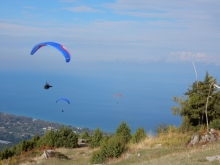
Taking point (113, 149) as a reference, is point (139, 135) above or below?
above

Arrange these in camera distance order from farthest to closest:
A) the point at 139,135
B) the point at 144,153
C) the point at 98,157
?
the point at 139,135, the point at 98,157, the point at 144,153

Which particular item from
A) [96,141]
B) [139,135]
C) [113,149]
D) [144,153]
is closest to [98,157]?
[113,149]

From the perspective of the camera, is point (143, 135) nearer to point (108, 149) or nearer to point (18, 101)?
point (108, 149)

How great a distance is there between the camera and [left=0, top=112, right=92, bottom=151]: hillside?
69875mm

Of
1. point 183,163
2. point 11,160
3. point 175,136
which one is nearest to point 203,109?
point 175,136

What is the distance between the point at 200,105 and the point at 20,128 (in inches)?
2548

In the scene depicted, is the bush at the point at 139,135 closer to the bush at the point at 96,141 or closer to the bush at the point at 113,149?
the bush at the point at 96,141

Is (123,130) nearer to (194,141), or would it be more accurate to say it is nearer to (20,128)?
(194,141)

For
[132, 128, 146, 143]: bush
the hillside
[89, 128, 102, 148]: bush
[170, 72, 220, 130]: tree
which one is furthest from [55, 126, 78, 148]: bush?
the hillside

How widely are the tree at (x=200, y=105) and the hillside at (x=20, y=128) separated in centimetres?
4006

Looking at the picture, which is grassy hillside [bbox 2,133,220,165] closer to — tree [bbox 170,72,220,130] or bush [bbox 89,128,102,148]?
bush [bbox 89,128,102,148]

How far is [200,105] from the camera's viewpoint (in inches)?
997

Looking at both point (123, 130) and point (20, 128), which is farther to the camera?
point (20, 128)

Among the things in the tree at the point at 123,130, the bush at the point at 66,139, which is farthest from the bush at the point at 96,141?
the tree at the point at 123,130
